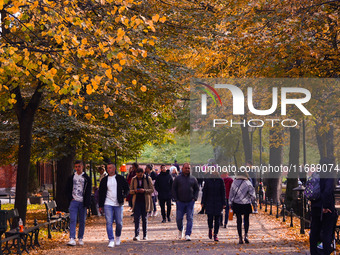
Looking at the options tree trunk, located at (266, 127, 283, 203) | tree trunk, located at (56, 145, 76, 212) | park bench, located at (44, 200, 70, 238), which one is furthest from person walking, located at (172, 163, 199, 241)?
tree trunk, located at (266, 127, 283, 203)

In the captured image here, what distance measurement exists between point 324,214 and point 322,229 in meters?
0.27

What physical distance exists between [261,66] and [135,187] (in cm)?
444

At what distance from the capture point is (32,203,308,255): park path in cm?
1374

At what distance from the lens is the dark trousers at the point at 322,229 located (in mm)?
10781

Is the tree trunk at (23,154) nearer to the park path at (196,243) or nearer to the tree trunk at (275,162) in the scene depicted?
the park path at (196,243)

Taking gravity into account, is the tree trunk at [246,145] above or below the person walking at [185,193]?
above

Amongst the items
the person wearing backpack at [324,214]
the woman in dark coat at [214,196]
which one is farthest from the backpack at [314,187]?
the woman in dark coat at [214,196]

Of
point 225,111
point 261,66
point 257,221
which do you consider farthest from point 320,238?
point 225,111

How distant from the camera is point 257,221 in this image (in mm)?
21969

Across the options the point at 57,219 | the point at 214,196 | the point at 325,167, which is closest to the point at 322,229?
the point at 325,167

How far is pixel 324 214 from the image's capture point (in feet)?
35.7

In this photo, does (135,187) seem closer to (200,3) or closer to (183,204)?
(183,204)

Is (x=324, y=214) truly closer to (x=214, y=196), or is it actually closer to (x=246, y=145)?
(x=214, y=196)

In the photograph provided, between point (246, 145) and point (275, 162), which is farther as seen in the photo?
point (246, 145)
